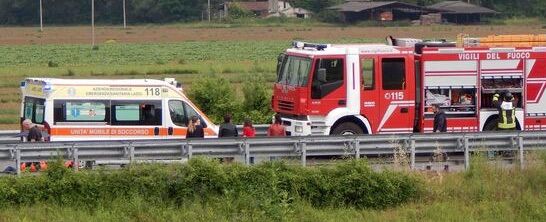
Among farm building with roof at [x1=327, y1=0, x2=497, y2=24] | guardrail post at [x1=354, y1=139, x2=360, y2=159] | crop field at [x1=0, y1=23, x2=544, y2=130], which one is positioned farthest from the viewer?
farm building with roof at [x1=327, y1=0, x2=497, y2=24]

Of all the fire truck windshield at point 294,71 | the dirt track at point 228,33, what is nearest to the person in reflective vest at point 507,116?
the fire truck windshield at point 294,71

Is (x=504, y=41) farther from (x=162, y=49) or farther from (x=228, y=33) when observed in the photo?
(x=228, y=33)

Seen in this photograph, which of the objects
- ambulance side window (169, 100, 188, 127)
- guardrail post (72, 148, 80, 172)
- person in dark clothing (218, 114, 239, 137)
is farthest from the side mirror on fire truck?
guardrail post (72, 148, 80, 172)

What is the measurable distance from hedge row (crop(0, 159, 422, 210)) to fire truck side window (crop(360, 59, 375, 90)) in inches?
195

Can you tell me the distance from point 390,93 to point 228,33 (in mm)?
86666

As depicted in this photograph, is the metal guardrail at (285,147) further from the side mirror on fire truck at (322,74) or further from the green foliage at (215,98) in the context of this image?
the green foliage at (215,98)

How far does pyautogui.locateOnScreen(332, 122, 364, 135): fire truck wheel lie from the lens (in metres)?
25.5

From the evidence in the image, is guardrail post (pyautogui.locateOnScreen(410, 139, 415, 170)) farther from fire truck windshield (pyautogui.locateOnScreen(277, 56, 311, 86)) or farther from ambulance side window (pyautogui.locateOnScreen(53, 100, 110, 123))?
ambulance side window (pyautogui.locateOnScreen(53, 100, 110, 123))

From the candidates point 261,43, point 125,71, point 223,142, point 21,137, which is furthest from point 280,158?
point 261,43

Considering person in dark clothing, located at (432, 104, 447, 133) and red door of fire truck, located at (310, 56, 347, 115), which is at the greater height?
red door of fire truck, located at (310, 56, 347, 115)

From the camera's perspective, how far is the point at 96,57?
7550 centimetres

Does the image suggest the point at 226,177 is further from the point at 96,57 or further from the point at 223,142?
the point at 96,57

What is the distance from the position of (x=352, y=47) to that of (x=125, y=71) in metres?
33.2

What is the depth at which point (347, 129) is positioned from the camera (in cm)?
2558
